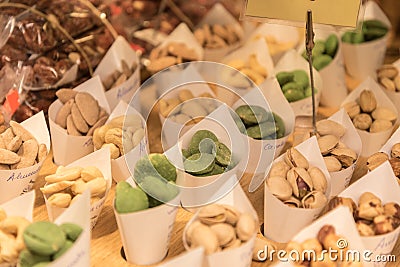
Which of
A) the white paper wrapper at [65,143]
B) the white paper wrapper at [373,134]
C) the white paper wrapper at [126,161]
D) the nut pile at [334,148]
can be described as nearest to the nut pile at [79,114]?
the white paper wrapper at [65,143]

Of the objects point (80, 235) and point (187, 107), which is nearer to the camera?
point (80, 235)

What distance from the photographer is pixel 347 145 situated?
1.30m

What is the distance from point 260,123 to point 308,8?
25 centimetres

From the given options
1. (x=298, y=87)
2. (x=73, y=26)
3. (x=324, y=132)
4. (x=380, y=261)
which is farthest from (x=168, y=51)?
(x=380, y=261)

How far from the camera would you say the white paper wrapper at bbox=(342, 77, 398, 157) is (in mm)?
1384

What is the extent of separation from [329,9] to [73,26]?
635 mm

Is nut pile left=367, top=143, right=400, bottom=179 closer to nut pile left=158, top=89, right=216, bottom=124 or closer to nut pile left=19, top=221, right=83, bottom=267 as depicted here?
nut pile left=158, top=89, right=216, bottom=124

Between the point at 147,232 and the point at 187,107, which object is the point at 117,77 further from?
the point at 147,232

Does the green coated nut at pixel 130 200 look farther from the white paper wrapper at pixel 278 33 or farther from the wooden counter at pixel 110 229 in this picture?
the white paper wrapper at pixel 278 33

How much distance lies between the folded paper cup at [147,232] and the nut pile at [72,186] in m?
0.10

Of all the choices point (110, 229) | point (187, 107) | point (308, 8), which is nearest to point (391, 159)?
point (308, 8)

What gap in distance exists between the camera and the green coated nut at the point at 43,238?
92 centimetres

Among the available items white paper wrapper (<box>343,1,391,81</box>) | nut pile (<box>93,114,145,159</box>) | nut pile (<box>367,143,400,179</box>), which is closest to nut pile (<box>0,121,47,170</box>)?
nut pile (<box>93,114,145,159</box>)

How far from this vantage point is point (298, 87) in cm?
149
